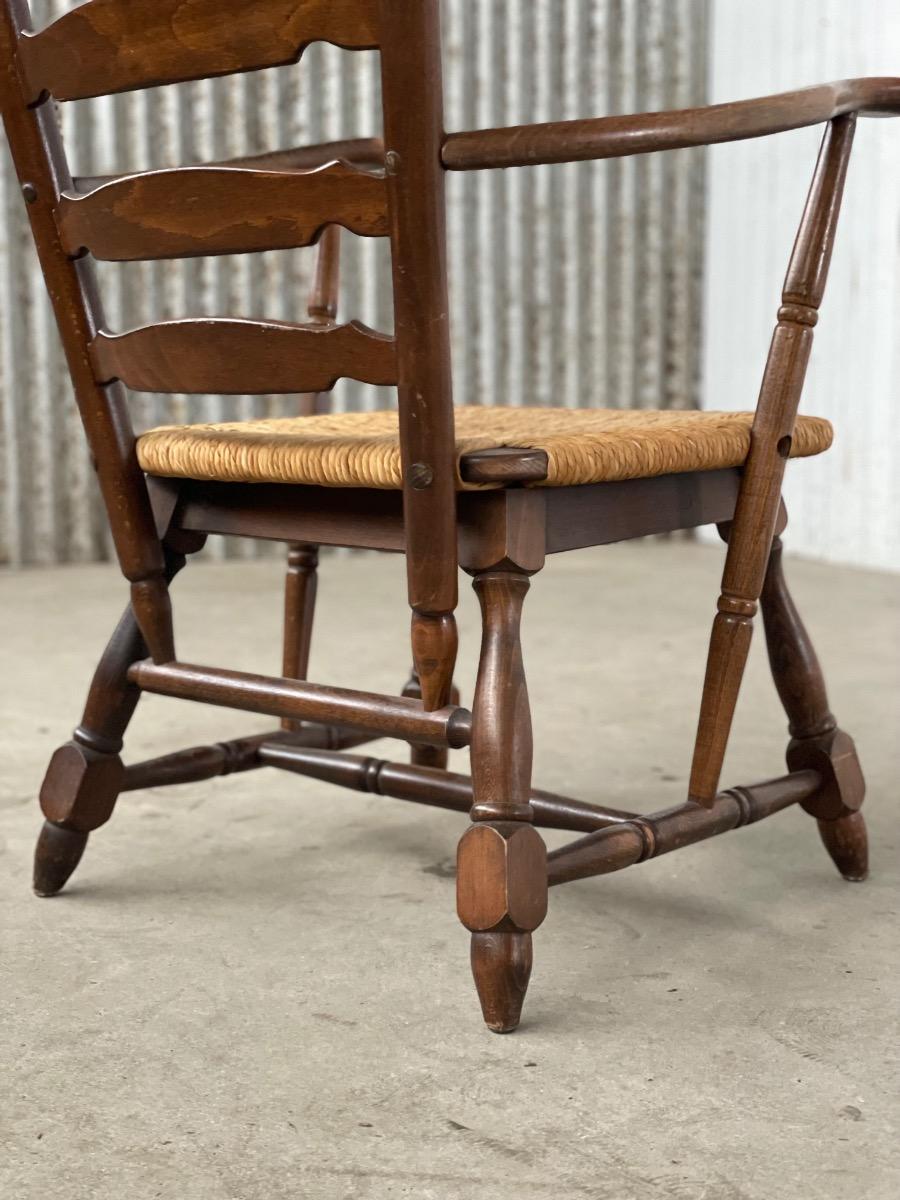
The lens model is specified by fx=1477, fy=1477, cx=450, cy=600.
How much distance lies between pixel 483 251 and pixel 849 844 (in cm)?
305

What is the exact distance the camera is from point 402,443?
1.18 meters

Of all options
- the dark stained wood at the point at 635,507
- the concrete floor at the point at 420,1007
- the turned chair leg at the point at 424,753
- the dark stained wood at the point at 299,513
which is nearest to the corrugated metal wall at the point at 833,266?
the concrete floor at the point at 420,1007

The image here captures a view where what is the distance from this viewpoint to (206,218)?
1.23 metres

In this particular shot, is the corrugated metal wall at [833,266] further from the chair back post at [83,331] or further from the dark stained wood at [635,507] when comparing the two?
the chair back post at [83,331]

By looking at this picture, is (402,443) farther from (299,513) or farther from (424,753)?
(424,753)

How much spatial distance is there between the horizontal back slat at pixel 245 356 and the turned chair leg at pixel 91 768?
0.93 ft

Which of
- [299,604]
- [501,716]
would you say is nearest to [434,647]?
[501,716]

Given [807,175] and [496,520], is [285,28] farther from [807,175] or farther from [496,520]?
[807,175]

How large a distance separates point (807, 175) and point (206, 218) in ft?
10.8

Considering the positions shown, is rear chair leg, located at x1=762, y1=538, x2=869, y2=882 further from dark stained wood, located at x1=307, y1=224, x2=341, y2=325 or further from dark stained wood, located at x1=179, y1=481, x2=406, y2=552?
dark stained wood, located at x1=307, y1=224, x2=341, y2=325

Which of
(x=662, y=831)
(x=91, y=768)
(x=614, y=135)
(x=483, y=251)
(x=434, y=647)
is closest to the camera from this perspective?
(x=614, y=135)

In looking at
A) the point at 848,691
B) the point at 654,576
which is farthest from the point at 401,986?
the point at 654,576

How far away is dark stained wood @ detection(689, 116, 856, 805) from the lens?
1266 mm

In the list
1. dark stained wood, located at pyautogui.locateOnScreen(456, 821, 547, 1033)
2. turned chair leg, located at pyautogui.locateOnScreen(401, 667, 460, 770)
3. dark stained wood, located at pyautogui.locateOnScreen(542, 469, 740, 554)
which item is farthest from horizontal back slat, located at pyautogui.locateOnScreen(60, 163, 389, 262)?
turned chair leg, located at pyautogui.locateOnScreen(401, 667, 460, 770)
